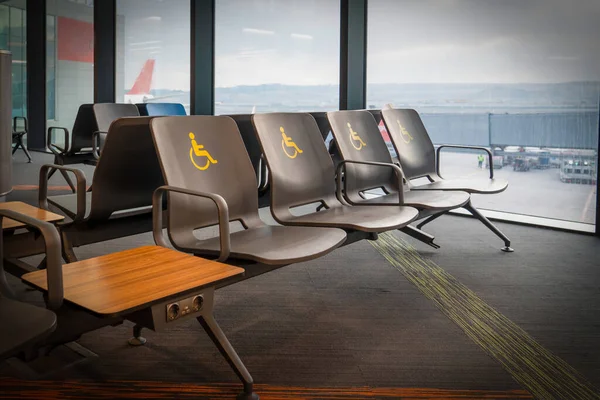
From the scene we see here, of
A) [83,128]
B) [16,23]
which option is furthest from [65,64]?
[83,128]

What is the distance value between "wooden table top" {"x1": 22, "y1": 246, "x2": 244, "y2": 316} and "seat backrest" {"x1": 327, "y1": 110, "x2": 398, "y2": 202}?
1.53 m

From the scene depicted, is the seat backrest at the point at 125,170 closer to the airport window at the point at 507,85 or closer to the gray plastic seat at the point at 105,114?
the gray plastic seat at the point at 105,114

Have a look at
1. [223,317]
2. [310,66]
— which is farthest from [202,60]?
[223,317]

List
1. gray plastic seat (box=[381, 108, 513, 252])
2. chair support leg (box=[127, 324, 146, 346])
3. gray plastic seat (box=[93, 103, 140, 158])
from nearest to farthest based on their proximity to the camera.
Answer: chair support leg (box=[127, 324, 146, 346]) < gray plastic seat (box=[381, 108, 513, 252]) < gray plastic seat (box=[93, 103, 140, 158])

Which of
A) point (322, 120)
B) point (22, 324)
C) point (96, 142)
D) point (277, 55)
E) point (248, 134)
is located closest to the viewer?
point (22, 324)

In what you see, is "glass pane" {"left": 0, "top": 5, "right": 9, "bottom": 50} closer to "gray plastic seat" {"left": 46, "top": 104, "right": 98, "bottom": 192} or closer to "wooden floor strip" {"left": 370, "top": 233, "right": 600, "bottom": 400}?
"gray plastic seat" {"left": 46, "top": 104, "right": 98, "bottom": 192}

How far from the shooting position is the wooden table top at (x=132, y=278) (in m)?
1.50

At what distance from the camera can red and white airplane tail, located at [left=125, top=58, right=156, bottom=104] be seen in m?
A: 7.38

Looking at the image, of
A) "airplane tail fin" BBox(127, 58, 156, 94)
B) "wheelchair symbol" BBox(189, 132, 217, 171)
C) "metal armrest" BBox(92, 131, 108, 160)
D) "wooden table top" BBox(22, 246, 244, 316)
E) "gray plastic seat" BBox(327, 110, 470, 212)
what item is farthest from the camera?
"airplane tail fin" BBox(127, 58, 156, 94)

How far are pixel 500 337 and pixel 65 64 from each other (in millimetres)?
9545

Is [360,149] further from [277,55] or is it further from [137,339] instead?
[277,55]

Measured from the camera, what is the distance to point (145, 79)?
7.48m

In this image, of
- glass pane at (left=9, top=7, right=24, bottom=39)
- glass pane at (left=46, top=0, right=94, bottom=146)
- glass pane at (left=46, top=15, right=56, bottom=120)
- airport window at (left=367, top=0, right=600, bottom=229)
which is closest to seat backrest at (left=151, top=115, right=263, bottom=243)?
airport window at (left=367, top=0, right=600, bottom=229)

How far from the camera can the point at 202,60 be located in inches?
245
